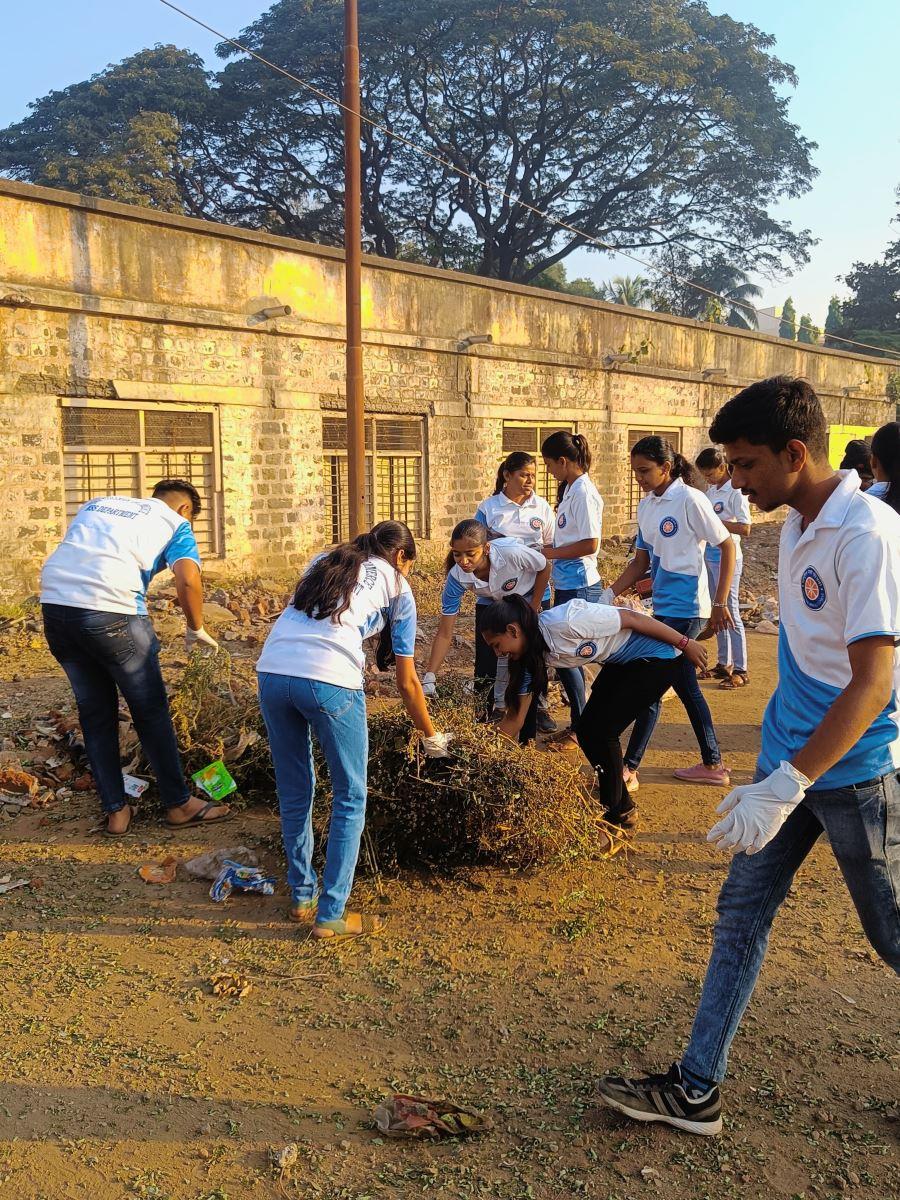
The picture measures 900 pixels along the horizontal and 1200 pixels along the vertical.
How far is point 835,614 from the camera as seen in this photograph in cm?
233

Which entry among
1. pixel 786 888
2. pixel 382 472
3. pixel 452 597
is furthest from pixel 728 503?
pixel 382 472

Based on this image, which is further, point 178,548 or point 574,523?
point 574,523

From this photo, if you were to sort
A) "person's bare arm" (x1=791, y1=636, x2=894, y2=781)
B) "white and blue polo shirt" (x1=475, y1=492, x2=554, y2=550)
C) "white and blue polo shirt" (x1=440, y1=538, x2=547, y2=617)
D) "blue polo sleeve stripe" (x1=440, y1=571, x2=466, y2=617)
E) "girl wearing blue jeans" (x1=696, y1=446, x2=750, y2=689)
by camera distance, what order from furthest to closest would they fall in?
1. "girl wearing blue jeans" (x1=696, y1=446, x2=750, y2=689)
2. "white and blue polo shirt" (x1=475, y1=492, x2=554, y2=550)
3. "white and blue polo shirt" (x1=440, y1=538, x2=547, y2=617)
4. "blue polo sleeve stripe" (x1=440, y1=571, x2=466, y2=617)
5. "person's bare arm" (x1=791, y1=636, x2=894, y2=781)

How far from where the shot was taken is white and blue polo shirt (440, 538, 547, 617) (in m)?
5.38

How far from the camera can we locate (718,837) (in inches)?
95.1

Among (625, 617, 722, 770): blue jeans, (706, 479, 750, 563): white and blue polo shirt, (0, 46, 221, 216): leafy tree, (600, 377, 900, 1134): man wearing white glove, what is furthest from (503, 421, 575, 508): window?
(0, 46, 221, 216): leafy tree

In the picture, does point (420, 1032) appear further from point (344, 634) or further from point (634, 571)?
point (634, 571)

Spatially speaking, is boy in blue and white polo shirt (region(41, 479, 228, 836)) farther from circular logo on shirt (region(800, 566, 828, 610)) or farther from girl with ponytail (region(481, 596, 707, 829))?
circular logo on shirt (region(800, 566, 828, 610))

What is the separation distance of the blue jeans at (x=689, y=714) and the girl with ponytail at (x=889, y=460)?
1.33 m

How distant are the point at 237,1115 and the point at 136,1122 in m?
0.27

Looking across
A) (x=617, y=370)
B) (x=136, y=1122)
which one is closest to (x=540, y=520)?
(x=136, y=1122)

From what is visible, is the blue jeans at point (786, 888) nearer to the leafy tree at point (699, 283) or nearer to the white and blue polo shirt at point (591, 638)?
the white and blue polo shirt at point (591, 638)

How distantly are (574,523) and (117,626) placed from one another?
2.80m

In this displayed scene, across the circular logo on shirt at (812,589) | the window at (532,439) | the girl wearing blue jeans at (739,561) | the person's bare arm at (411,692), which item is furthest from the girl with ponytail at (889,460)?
the window at (532,439)
